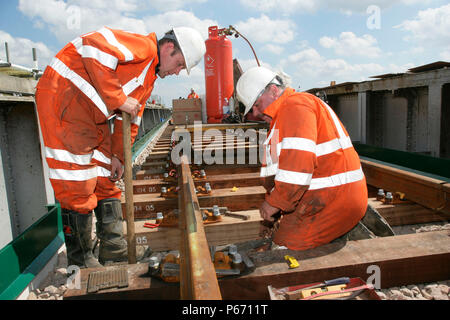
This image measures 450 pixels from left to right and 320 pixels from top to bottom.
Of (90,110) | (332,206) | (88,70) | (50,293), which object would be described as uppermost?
(88,70)

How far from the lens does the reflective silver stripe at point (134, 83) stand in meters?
2.32

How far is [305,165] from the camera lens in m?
1.85

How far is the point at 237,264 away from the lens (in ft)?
5.23

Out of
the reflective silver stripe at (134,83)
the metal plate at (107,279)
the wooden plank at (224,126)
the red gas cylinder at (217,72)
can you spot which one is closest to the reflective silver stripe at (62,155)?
the reflective silver stripe at (134,83)

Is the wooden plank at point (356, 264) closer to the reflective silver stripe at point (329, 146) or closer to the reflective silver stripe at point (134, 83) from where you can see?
the reflective silver stripe at point (329, 146)

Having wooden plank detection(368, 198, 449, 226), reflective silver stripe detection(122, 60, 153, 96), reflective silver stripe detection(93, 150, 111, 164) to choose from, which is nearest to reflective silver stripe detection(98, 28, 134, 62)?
reflective silver stripe detection(122, 60, 153, 96)

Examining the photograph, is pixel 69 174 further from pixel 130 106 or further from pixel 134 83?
pixel 134 83

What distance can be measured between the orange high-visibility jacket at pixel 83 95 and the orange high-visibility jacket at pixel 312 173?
40.9 inches

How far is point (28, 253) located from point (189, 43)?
6.60ft

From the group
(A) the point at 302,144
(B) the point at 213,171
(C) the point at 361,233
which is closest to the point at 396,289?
(C) the point at 361,233

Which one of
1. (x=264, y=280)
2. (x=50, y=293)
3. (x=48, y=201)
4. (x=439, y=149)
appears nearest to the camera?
(x=264, y=280)
